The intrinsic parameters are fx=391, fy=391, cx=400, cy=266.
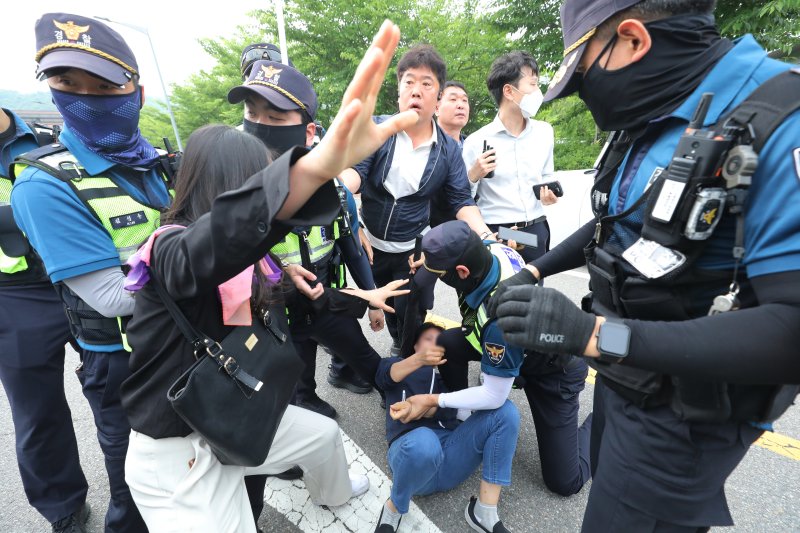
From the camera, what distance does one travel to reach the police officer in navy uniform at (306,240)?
2.05 meters

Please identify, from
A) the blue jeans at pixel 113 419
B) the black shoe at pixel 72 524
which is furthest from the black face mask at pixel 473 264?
the black shoe at pixel 72 524

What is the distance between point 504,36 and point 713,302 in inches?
439

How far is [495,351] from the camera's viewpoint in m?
1.75

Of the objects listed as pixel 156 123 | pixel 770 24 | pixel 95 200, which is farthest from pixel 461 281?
pixel 156 123

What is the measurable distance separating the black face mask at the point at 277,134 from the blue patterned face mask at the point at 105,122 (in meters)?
0.56

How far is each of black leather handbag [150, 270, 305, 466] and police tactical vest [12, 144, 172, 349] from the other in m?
0.54

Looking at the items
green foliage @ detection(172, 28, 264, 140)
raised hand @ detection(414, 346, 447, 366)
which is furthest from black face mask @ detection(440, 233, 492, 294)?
green foliage @ detection(172, 28, 264, 140)

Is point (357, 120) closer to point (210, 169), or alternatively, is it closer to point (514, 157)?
point (210, 169)

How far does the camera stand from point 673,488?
1028mm

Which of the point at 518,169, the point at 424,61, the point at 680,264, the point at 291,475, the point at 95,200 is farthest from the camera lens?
the point at 518,169

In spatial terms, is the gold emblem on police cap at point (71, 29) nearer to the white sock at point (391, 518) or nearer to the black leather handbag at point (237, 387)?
the black leather handbag at point (237, 387)

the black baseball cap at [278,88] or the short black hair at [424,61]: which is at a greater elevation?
the short black hair at [424,61]

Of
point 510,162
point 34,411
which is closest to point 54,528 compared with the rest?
point 34,411

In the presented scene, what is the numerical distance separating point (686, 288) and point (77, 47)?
86.3 inches
